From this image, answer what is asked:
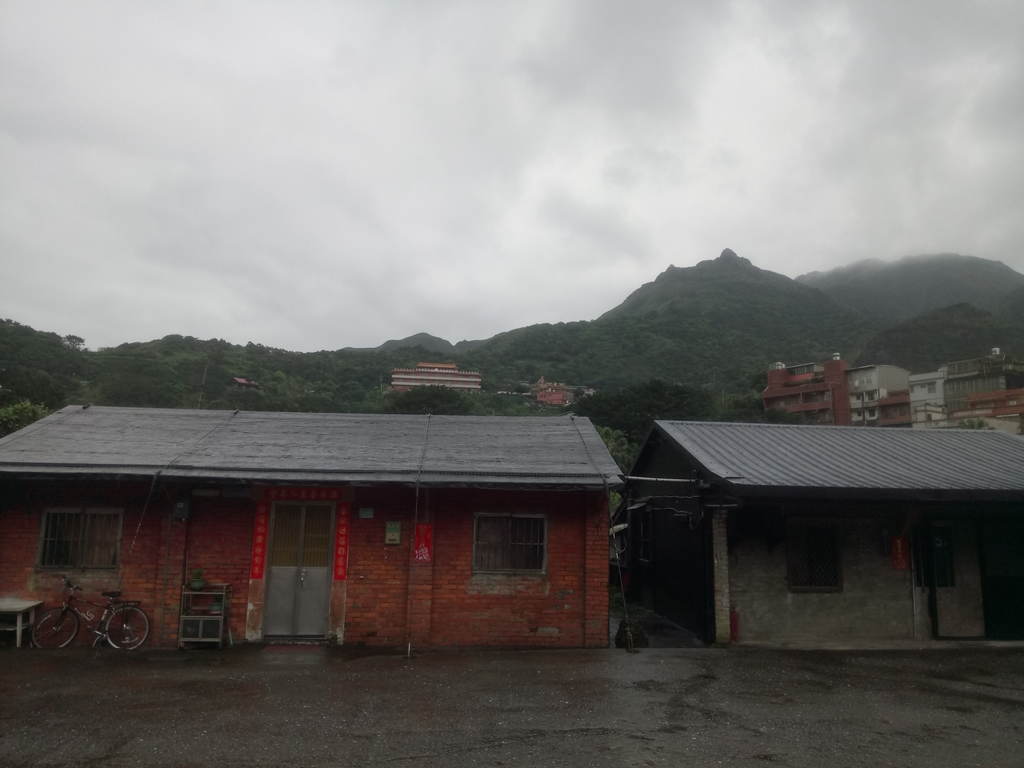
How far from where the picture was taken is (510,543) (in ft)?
34.3

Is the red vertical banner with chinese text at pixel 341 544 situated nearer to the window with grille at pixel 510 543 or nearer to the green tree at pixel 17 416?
the window with grille at pixel 510 543

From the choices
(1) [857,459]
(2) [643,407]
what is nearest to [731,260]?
(2) [643,407]

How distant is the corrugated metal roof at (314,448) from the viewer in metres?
9.92

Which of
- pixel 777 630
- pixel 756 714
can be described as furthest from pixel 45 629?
pixel 777 630

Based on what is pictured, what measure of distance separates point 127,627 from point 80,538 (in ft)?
4.88

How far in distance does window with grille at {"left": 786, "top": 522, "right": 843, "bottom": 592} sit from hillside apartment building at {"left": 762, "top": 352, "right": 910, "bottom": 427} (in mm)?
47220

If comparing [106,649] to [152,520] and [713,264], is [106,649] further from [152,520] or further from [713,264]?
[713,264]

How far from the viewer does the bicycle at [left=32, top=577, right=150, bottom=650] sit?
9797 millimetres

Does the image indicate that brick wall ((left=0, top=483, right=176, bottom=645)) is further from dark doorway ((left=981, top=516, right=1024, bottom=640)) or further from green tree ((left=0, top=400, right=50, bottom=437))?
dark doorway ((left=981, top=516, right=1024, bottom=640))

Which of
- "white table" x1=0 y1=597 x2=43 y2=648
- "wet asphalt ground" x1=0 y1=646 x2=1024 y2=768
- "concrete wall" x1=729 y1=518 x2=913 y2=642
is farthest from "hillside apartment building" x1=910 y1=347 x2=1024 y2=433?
"white table" x1=0 y1=597 x2=43 y2=648

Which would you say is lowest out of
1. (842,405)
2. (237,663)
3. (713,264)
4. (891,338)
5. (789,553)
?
(237,663)

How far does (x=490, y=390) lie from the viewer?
56.3 meters

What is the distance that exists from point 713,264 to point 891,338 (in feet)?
134

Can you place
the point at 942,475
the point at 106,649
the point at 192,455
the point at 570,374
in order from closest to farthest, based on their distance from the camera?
1. the point at 106,649
2. the point at 192,455
3. the point at 942,475
4. the point at 570,374
